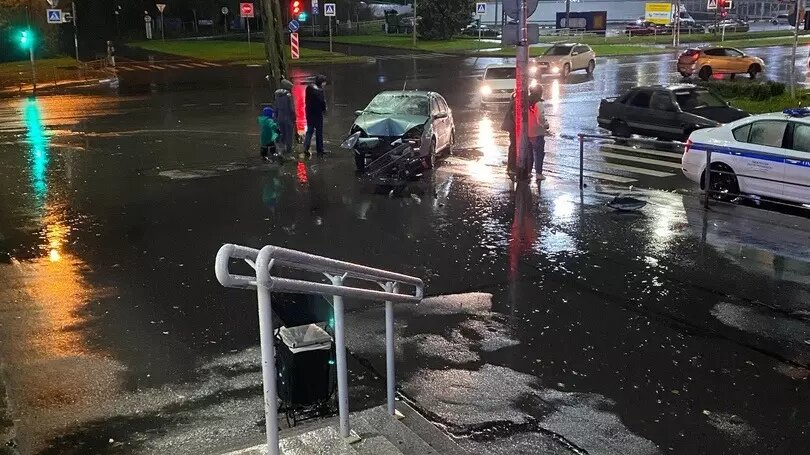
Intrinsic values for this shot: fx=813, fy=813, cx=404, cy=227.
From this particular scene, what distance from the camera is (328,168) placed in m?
17.7

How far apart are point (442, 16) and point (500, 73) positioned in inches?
1604

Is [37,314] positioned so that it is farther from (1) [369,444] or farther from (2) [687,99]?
(2) [687,99]

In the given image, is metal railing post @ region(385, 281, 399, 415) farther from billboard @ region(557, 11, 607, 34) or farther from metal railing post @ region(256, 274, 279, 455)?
billboard @ region(557, 11, 607, 34)

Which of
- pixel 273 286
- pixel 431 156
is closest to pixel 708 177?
pixel 431 156

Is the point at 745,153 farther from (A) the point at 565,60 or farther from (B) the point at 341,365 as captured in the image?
(A) the point at 565,60

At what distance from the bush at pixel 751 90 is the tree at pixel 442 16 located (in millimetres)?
43671

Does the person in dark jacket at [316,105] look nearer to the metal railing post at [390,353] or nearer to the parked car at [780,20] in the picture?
the metal railing post at [390,353]

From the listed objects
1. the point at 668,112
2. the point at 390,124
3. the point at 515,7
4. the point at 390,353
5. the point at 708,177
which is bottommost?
the point at 708,177

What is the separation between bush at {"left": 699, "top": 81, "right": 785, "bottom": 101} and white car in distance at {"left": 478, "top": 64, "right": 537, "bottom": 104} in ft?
22.5

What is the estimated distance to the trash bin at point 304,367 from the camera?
543 centimetres

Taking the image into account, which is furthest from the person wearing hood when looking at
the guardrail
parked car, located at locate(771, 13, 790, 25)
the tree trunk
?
parked car, located at locate(771, 13, 790, 25)

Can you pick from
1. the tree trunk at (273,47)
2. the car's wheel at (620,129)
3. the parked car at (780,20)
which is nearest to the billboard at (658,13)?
the parked car at (780,20)

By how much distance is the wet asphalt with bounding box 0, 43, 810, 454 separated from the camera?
616 cm

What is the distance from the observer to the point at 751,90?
26.6 metres
